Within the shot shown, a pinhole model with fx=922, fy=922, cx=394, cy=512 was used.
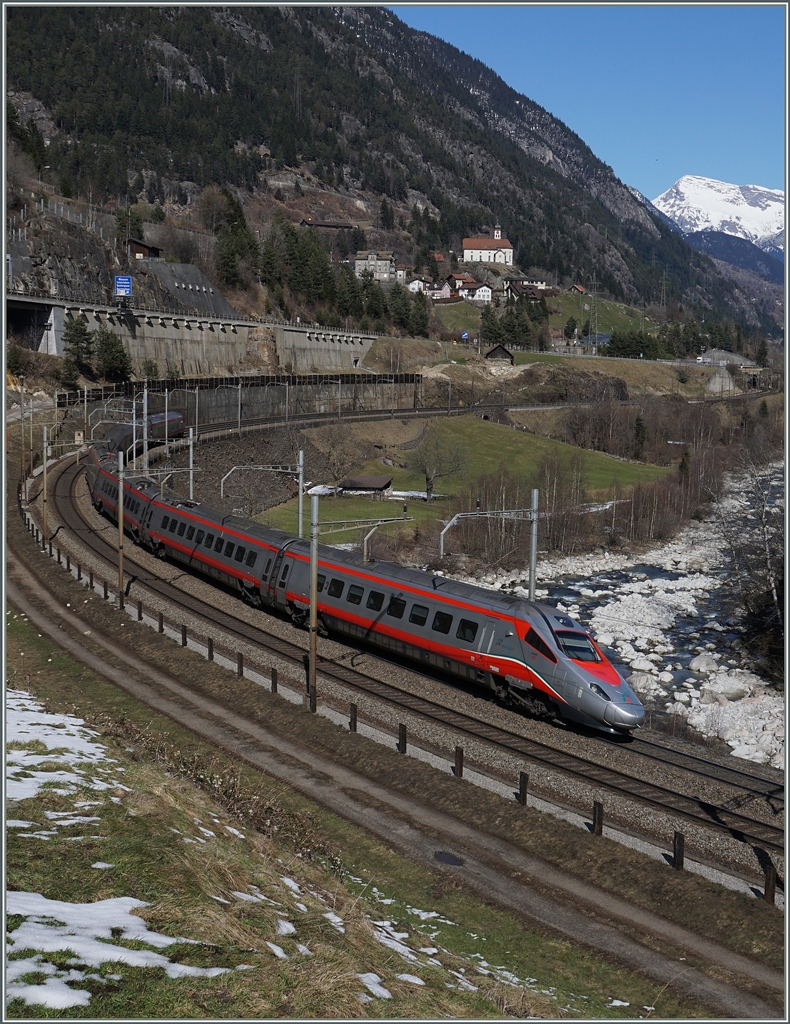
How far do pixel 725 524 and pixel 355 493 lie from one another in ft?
114

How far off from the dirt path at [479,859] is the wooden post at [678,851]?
188cm

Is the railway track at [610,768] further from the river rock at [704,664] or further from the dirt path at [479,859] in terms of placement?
the river rock at [704,664]

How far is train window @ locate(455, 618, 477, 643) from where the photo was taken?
31.3 m

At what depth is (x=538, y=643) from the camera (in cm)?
2897

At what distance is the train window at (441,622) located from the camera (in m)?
32.3

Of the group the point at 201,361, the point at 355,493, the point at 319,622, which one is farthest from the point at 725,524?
the point at 201,361

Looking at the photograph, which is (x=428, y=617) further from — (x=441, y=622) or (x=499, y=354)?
(x=499, y=354)

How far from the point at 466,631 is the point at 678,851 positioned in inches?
500

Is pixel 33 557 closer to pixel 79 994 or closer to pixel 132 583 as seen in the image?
pixel 132 583

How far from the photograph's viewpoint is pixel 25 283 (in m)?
109

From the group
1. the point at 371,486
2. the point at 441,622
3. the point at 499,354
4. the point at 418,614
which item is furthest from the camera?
the point at 499,354

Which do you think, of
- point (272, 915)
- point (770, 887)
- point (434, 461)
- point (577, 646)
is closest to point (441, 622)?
point (577, 646)

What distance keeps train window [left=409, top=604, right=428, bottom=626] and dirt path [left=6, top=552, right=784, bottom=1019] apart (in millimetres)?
7563

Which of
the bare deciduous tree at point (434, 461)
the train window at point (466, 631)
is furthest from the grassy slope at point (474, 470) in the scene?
the train window at point (466, 631)
